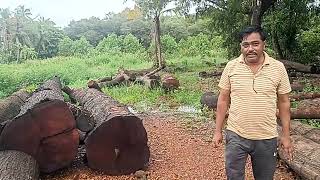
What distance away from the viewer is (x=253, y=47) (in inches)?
142

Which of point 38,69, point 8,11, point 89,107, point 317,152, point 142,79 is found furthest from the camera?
point 8,11

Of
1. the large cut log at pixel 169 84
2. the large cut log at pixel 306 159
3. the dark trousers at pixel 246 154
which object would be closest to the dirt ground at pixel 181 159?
the large cut log at pixel 306 159

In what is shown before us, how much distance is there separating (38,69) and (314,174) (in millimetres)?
20096

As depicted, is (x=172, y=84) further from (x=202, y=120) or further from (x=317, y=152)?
(x=317, y=152)

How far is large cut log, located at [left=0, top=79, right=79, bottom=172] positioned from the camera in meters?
5.30

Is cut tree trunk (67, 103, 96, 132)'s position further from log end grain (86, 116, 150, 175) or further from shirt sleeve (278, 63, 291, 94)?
shirt sleeve (278, 63, 291, 94)

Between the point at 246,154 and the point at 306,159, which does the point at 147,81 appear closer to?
the point at 306,159

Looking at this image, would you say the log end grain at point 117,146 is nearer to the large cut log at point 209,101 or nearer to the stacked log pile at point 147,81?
the large cut log at point 209,101

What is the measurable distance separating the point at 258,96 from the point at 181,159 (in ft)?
9.60

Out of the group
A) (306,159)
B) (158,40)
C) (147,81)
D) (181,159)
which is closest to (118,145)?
(181,159)

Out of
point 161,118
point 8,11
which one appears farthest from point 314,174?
point 8,11

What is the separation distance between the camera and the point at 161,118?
9930 millimetres

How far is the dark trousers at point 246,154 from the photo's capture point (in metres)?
3.66

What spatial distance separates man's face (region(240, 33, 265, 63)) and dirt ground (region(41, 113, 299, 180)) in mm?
2231
